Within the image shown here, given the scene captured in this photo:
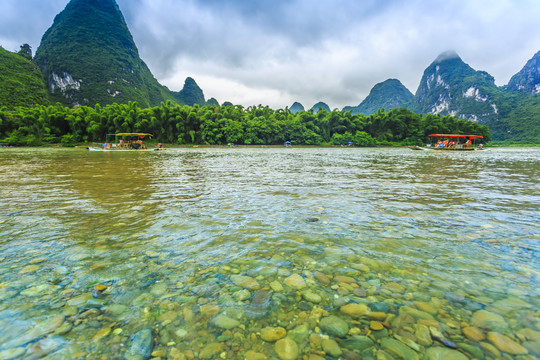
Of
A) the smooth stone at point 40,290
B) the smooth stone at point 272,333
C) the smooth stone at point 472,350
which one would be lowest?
the smooth stone at point 40,290

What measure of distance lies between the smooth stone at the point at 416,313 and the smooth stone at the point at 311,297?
72cm

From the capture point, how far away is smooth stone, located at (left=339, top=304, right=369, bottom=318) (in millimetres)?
2125

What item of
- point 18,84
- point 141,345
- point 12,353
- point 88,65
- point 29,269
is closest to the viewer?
point 12,353

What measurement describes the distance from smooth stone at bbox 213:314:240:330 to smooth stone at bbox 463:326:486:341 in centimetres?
179

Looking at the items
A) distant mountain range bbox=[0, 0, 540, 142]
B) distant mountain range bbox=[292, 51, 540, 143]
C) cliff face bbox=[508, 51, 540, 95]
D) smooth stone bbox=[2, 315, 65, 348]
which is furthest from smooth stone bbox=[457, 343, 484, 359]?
cliff face bbox=[508, 51, 540, 95]

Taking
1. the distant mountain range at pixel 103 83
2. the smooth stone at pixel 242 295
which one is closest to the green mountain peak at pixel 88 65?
the distant mountain range at pixel 103 83

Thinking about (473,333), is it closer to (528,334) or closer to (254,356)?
(528,334)

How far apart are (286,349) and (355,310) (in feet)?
2.54

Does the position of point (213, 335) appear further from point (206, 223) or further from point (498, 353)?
point (206, 223)

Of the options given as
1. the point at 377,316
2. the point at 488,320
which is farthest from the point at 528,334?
the point at 377,316

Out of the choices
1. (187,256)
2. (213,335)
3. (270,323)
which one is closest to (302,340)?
(270,323)

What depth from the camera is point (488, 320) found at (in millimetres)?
2021

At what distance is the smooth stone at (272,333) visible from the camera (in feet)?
6.12

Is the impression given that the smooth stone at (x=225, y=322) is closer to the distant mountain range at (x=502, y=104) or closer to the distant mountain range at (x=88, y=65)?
the distant mountain range at (x=502, y=104)
